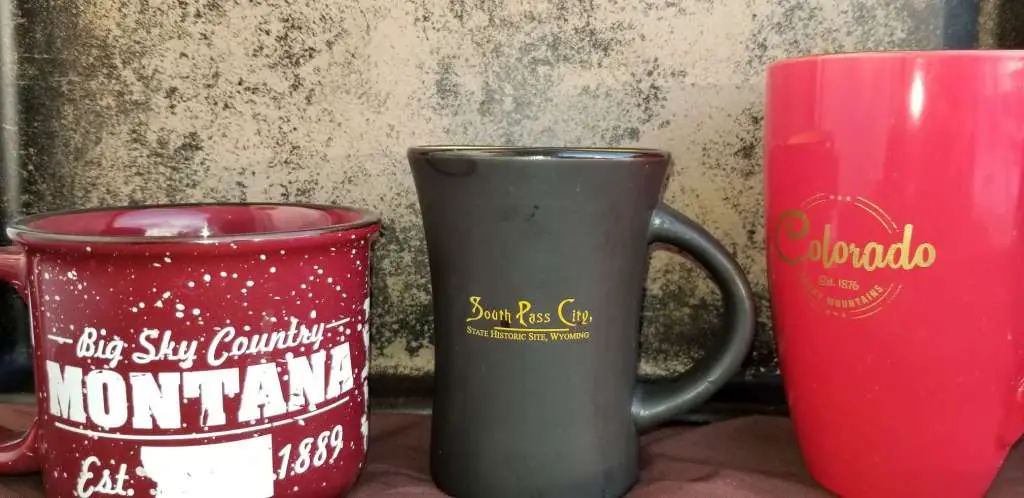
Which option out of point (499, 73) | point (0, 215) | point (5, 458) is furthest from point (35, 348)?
point (499, 73)

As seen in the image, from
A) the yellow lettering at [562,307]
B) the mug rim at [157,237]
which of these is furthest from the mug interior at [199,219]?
the yellow lettering at [562,307]

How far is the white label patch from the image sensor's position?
436 mm

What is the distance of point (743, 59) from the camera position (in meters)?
0.63

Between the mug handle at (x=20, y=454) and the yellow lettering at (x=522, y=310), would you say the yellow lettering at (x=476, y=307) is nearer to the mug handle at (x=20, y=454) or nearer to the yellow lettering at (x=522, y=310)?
the yellow lettering at (x=522, y=310)

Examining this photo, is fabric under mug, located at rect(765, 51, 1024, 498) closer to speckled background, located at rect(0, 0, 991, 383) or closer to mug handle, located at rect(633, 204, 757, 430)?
mug handle, located at rect(633, 204, 757, 430)

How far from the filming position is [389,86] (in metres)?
0.64

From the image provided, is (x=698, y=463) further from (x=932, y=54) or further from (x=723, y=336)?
(x=932, y=54)

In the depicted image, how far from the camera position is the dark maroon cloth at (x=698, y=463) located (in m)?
0.53

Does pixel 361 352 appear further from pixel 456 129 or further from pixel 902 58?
pixel 902 58

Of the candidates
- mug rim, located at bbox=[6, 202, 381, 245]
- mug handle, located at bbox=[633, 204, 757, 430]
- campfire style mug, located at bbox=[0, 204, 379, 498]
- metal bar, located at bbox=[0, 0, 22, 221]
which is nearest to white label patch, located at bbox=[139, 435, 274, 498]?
campfire style mug, located at bbox=[0, 204, 379, 498]

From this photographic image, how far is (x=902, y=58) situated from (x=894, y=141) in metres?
0.04

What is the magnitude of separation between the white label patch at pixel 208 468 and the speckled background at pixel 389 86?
0.25 meters

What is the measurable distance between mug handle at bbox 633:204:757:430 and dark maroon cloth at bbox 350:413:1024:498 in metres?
0.05

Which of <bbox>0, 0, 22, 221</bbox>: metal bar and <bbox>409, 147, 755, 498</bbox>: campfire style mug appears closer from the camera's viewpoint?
<bbox>409, 147, 755, 498</bbox>: campfire style mug
